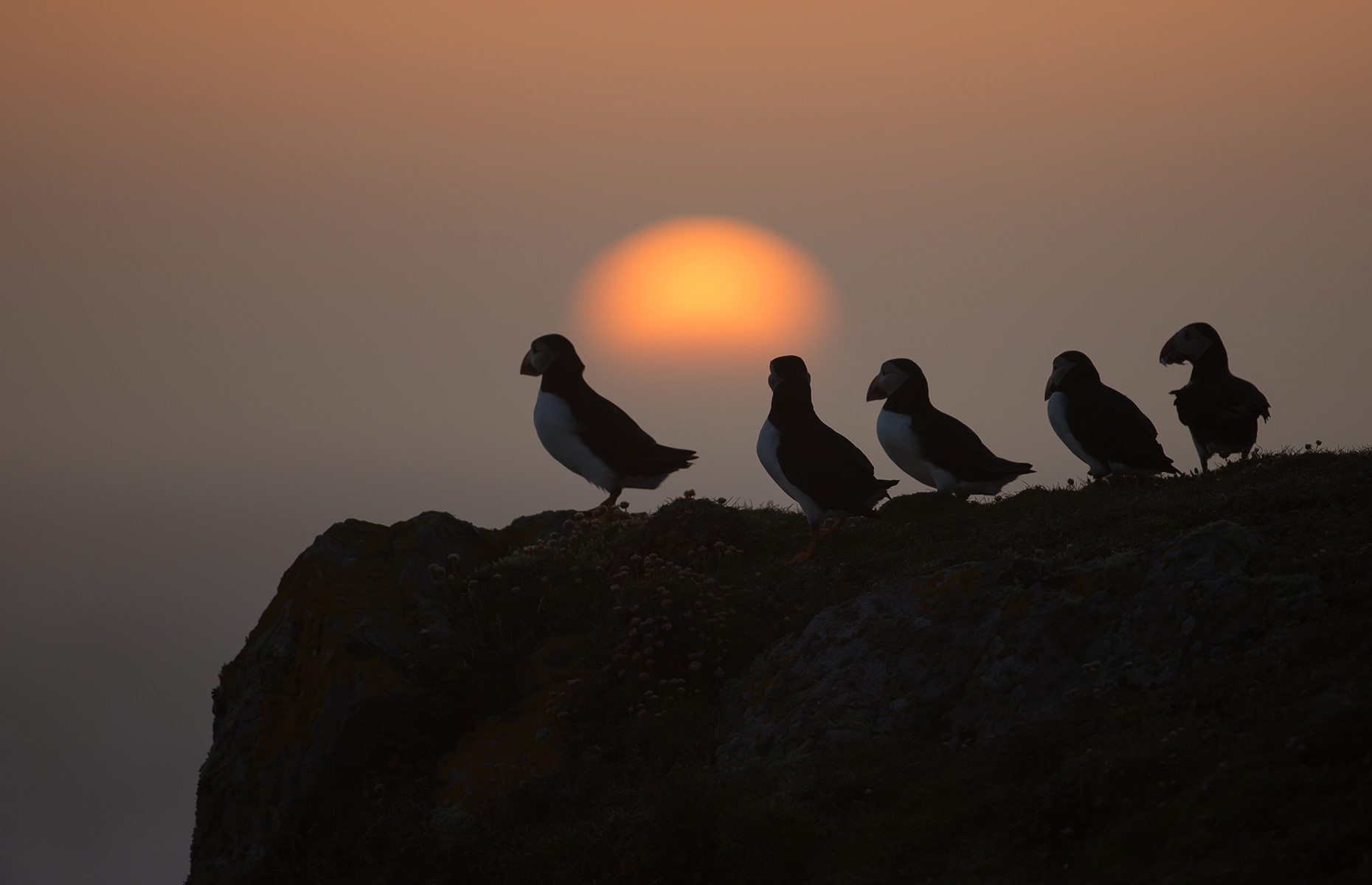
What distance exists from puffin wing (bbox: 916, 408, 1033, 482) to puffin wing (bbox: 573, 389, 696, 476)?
10.8ft

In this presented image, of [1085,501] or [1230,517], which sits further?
[1085,501]

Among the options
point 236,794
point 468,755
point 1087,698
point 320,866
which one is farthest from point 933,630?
point 236,794

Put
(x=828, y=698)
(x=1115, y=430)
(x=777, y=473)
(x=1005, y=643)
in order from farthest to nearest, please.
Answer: (x=1115, y=430) → (x=777, y=473) → (x=828, y=698) → (x=1005, y=643)

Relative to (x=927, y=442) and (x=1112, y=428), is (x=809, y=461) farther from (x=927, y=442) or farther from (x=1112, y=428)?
(x=1112, y=428)

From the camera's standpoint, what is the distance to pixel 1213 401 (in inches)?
587

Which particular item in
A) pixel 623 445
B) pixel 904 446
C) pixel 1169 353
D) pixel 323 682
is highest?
pixel 623 445

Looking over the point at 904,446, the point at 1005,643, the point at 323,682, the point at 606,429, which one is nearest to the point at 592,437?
the point at 606,429

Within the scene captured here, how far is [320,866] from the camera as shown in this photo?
987cm

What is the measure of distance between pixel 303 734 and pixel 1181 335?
A: 12.8 metres

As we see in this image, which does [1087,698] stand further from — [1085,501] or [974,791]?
[1085,501]

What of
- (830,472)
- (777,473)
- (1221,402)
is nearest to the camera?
(830,472)

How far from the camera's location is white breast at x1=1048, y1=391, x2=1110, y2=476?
14828 mm

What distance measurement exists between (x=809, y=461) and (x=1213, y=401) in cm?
603

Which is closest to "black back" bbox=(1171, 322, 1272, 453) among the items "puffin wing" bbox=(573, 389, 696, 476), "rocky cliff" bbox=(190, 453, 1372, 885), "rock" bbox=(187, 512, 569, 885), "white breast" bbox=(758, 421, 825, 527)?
"rocky cliff" bbox=(190, 453, 1372, 885)
